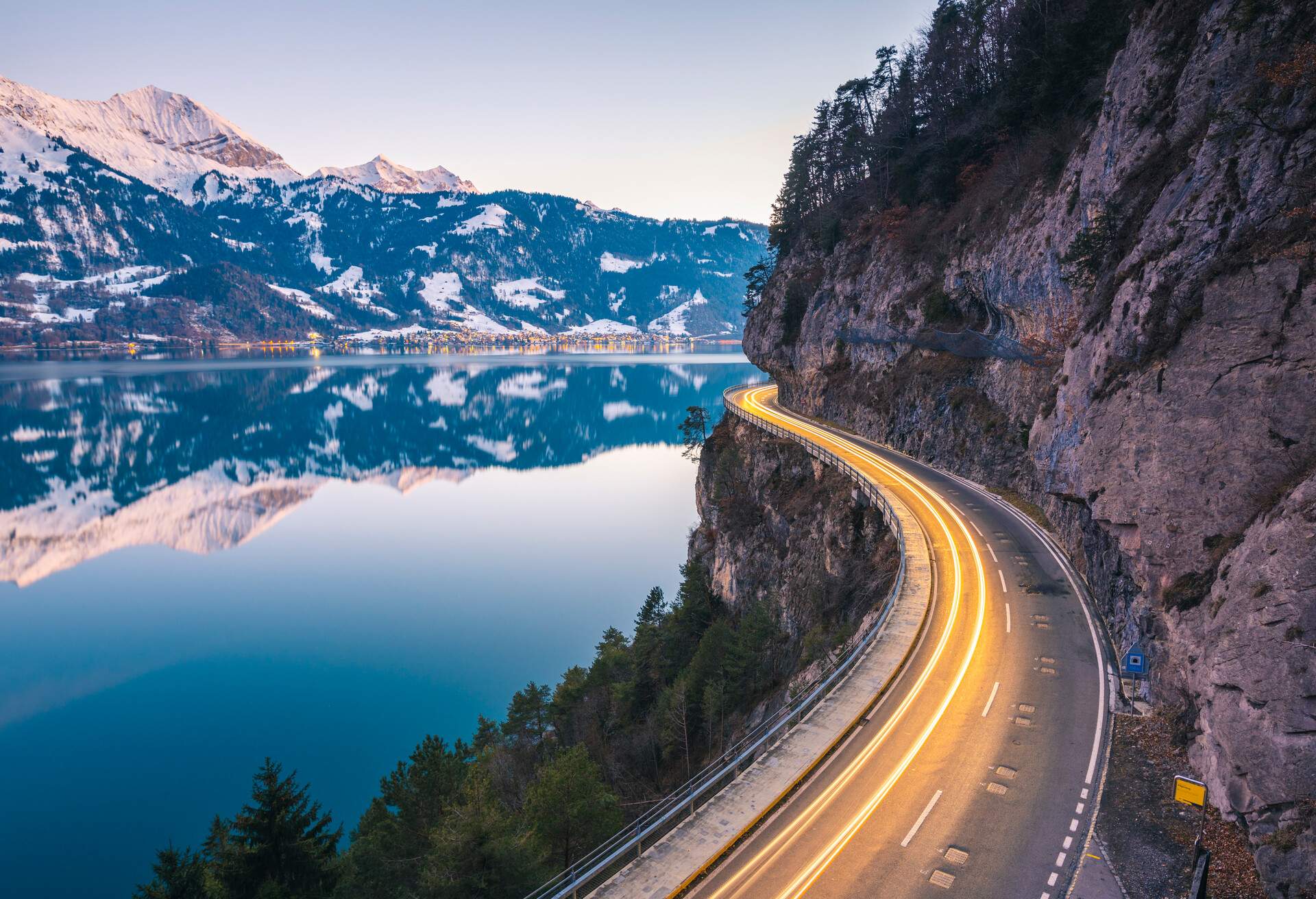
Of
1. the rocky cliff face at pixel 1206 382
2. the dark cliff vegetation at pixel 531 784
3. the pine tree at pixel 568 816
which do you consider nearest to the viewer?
the rocky cliff face at pixel 1206 382

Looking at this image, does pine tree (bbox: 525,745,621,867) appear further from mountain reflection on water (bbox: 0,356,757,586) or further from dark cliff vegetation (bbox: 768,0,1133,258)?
mountain reflection on water (bbox: 0,356,757,586)

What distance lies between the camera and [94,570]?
70.1 meters

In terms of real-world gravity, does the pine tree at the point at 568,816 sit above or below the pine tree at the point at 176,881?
above

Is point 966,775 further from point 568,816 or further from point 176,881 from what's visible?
point 176,881

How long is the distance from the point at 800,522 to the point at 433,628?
113ft

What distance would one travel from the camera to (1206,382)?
15.9m

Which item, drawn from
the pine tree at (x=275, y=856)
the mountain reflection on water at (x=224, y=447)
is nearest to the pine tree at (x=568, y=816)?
the pine tree at (x=275, y=856)

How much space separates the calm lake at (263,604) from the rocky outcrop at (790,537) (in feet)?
47.9

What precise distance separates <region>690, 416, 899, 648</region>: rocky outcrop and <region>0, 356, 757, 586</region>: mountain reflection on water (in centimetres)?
6498

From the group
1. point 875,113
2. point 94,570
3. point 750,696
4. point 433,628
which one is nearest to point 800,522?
→ point 750,696

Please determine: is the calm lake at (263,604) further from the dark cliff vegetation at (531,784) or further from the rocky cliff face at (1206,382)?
the rocky cliff face at (1206,382)

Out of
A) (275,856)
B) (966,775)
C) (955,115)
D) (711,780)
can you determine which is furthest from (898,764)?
(955,115)

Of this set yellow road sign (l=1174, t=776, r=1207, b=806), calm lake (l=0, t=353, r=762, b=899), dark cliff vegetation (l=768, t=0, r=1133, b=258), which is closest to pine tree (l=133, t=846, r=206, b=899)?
calm lake (l=0, t=353, r=762, b=899)

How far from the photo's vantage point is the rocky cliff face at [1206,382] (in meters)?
11.5
